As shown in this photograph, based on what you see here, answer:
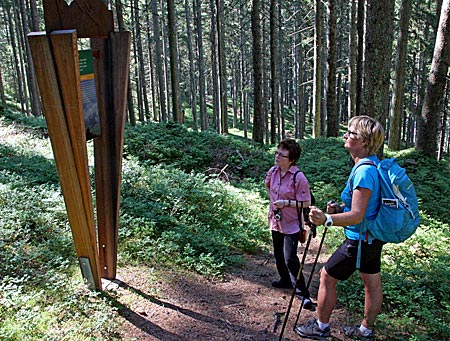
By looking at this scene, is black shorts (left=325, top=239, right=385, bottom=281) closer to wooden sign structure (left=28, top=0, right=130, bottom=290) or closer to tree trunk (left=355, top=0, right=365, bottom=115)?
wooden sign structure (left=28, top=0, right=130, bottom=290)

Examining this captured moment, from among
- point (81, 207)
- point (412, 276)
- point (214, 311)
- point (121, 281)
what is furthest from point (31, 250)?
point (412, 276)

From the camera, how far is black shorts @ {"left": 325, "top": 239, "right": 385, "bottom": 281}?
3326mm

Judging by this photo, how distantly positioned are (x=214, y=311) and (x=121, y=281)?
3.96ft

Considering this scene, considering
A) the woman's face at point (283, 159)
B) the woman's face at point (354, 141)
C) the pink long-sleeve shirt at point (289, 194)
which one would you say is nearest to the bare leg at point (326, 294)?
the pink long-sleeve shirt at point (289, 194)

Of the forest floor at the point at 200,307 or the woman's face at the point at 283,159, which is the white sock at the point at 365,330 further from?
the woman's face at the point at 283,159

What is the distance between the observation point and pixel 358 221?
3.10 m

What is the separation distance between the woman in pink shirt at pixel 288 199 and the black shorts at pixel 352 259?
0.99 metres

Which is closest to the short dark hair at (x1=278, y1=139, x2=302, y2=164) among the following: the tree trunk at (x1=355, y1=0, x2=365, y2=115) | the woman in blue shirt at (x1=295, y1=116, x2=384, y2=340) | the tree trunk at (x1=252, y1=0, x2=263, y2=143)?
the woman in blue shirt at (x1=295, y1=116, x2=384, y2=340)

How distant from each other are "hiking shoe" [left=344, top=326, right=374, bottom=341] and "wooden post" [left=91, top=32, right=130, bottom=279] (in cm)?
276

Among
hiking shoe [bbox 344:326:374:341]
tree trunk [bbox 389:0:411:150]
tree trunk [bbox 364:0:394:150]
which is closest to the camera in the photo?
hiking shoe [bbox 344:326:374:341]

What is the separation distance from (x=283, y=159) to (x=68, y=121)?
7.84ft

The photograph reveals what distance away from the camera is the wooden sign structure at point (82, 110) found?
131 inches

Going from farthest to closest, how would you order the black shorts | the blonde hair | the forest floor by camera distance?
the forest floor
the black shorts
the blonde hair

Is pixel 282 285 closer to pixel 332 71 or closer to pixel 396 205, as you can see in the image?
pixel 396 205
